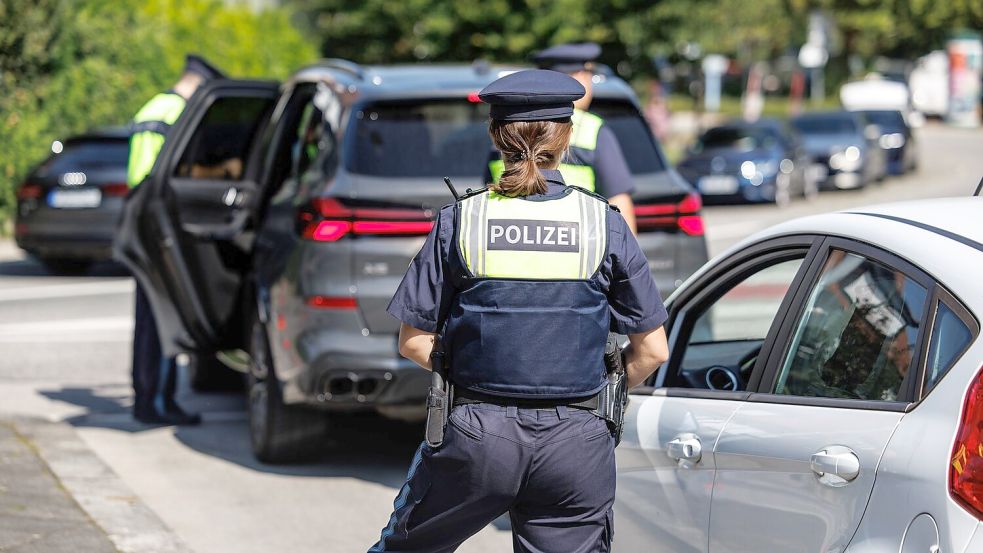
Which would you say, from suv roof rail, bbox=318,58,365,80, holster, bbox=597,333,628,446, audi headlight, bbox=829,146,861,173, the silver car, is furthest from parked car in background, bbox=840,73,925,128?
holster, bbox=597,333,628,446

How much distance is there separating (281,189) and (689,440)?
12.8 feet

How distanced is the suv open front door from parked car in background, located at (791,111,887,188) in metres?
20.0

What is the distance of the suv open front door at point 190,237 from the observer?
7.48 meters

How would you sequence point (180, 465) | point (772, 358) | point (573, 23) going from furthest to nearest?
point (573, 23) → point (180, 465) → point (772, 358)

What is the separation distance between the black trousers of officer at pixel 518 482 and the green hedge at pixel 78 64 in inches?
654

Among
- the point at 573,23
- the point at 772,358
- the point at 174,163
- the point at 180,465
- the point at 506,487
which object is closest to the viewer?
the point at 506,487

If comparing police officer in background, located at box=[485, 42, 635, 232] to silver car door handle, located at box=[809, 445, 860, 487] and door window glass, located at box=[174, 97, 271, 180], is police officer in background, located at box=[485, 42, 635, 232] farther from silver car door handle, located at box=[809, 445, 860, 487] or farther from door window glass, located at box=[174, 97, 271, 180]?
silver car door handle, located at box=[809, 445, 860, 487]

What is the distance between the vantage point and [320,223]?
6.23 metres

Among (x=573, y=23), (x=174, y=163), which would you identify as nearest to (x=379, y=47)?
(x=573, y=23)

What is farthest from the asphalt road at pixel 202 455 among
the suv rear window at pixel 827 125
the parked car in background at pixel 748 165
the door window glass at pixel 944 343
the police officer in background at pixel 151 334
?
the suv rear window at pixel 827 125

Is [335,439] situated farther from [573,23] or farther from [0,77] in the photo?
[573,23]

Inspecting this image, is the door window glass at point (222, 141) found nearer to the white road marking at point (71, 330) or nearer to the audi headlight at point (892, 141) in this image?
the white road marking at point (71, 330)

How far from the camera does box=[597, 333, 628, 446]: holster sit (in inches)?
131

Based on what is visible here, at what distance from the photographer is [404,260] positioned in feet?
20.3
